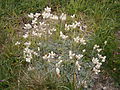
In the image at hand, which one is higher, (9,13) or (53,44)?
(9,13)

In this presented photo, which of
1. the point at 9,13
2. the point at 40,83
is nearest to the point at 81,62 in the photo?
the point at 40,83

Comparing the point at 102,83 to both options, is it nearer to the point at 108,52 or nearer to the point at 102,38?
the point at 108,52

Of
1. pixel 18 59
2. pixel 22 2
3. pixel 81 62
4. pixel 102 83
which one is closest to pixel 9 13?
pixel 22 2

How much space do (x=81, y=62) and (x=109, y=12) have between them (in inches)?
48.5

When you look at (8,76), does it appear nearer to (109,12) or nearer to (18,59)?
(18,59)

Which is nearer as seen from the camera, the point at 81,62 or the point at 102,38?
the point at 81,62

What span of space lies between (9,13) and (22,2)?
33 cm

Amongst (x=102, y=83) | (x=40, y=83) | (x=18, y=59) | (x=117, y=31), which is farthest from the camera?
(x=117, y=31)

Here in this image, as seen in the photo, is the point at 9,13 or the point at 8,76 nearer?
the point at 8,76

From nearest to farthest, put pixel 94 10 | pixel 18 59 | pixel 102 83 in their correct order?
pixel 102 83
pixel 18 59
pixel 94 10

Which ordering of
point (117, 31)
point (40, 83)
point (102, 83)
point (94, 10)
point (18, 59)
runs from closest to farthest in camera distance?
point (40, 83) → point (102, 83) → point (18, 59) → point (117, 31) → point (94, 10)

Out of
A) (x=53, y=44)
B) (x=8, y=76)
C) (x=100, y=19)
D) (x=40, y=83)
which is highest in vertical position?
(x=100, y=19)

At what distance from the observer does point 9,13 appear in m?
4.11

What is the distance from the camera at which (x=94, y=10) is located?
13.4ft
